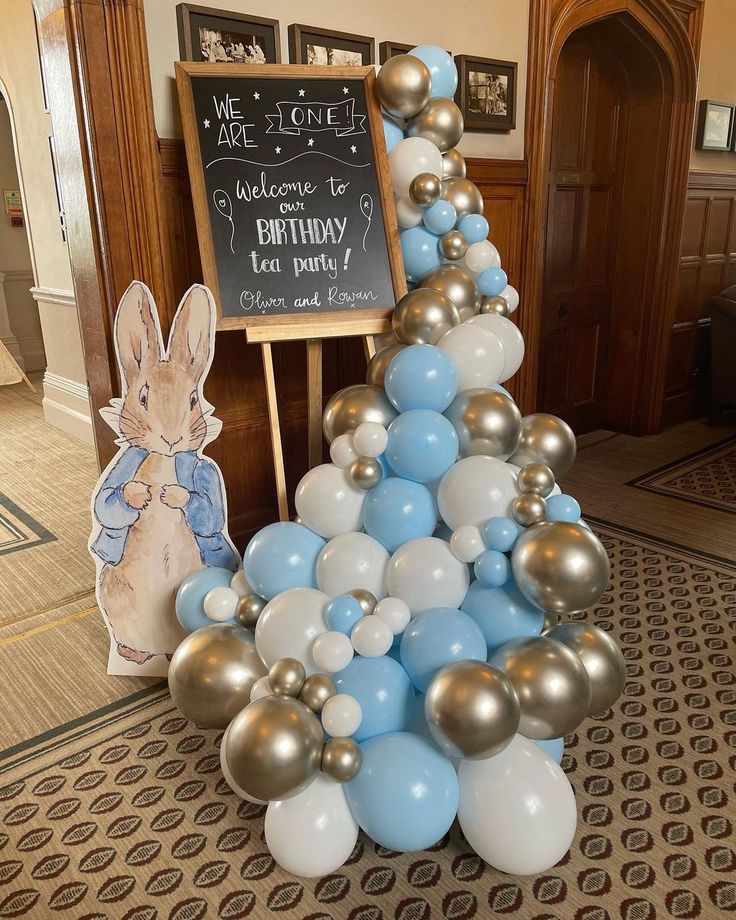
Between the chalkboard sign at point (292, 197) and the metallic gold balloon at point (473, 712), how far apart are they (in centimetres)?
119

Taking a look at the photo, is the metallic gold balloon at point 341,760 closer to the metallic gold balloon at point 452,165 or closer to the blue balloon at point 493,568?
the blue balloon at point 493,568

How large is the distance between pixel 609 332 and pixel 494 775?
3.53 metres

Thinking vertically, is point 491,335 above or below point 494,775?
above

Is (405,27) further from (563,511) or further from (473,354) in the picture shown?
(563,511)

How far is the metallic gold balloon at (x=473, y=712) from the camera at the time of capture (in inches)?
56.9

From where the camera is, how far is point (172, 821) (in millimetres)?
1710

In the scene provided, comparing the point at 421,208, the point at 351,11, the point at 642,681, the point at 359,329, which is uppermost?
the point at 351,11

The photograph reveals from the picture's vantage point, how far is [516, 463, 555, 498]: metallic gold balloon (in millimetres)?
1837

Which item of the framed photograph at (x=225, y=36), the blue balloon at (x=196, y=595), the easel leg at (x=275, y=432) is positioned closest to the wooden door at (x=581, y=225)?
the framed photograph at (x=225, y=36)

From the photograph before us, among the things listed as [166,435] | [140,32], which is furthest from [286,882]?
[140,32]

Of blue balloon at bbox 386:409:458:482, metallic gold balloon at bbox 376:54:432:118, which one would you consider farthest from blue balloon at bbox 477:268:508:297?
blue balloon at bbox 386:409:458:482

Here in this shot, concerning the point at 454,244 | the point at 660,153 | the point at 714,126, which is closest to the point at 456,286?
the point at 454,244

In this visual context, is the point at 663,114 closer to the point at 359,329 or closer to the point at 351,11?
the point at 351,11

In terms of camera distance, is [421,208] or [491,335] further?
[421,208]
